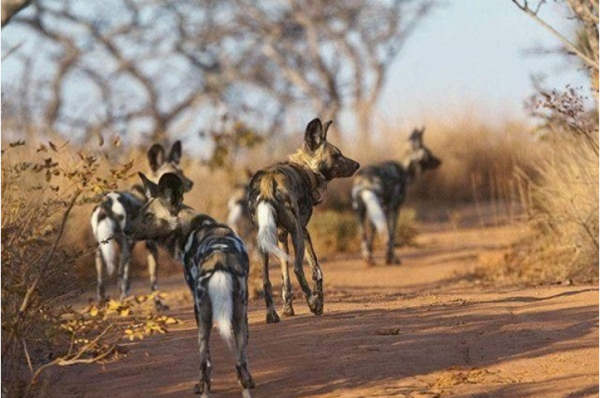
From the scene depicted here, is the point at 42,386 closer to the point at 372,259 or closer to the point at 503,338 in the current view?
the point at 503,338

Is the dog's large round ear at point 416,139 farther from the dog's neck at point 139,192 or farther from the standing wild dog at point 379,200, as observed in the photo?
the dog's neck at point 139,192

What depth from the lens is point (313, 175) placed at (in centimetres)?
792

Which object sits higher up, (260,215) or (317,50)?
(317,50)

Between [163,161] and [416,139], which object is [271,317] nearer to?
[163,161]

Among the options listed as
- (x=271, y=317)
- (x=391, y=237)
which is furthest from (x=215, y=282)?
(x=391, y=237)

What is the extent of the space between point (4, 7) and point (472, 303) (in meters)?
3.51

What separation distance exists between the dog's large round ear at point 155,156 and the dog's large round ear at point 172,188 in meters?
3.65

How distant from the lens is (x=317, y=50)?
2884cm

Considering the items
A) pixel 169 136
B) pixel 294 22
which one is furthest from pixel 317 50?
pixel 169 136

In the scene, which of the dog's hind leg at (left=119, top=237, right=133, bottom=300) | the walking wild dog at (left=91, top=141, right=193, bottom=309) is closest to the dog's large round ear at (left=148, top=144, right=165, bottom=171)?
the walking wild dog at (left=91, top=141, right=193, bottom=309)

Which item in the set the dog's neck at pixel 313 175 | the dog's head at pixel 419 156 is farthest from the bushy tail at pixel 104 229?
the dog's head at pixel 419 156

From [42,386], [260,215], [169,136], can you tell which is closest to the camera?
[42,386]

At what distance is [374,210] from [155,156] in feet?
9.61

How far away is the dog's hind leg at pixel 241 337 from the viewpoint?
18.3 feet
